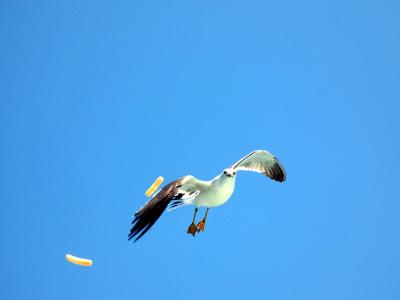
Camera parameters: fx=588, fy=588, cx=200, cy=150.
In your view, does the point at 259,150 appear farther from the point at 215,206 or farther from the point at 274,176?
the point at 215,206

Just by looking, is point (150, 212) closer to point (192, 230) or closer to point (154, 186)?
point (154, 186)

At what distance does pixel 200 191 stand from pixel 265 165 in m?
2.32

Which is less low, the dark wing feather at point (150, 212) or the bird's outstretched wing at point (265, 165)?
the bird's outstretched wing at point (265, 165)

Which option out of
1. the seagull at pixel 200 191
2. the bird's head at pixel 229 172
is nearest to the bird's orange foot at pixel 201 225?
the seagull at pixel 200 191

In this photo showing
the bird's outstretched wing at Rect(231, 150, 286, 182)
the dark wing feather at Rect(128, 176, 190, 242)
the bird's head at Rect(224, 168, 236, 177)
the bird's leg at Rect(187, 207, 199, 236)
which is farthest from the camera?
the bird's outstretched wing at Rect(231, 150, 286, 182)

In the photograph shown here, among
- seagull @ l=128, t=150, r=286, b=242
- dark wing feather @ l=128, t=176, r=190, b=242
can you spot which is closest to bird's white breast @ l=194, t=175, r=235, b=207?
seagull @ l=128, t=150, r=286, b=242

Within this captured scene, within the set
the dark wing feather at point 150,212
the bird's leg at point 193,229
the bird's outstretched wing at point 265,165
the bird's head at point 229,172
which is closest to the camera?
the dark wing feather at point 150,212

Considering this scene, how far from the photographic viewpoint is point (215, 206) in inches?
423

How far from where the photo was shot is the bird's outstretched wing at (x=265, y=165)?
39.8 feet

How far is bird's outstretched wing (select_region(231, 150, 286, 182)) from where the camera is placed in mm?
12141

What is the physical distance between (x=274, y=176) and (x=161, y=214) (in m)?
4.56

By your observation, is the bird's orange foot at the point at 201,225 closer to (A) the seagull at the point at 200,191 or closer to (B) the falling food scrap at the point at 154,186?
(A) the seagull at the point at 200,191

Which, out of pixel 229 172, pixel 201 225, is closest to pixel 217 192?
pixel 229 172

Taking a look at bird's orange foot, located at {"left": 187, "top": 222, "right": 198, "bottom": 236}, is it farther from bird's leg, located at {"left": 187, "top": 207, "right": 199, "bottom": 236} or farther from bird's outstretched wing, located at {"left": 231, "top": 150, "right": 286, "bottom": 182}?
bird's outstretched wing, located at {"left": 231, "top": 150, "right": 286, "bottom": 182}
